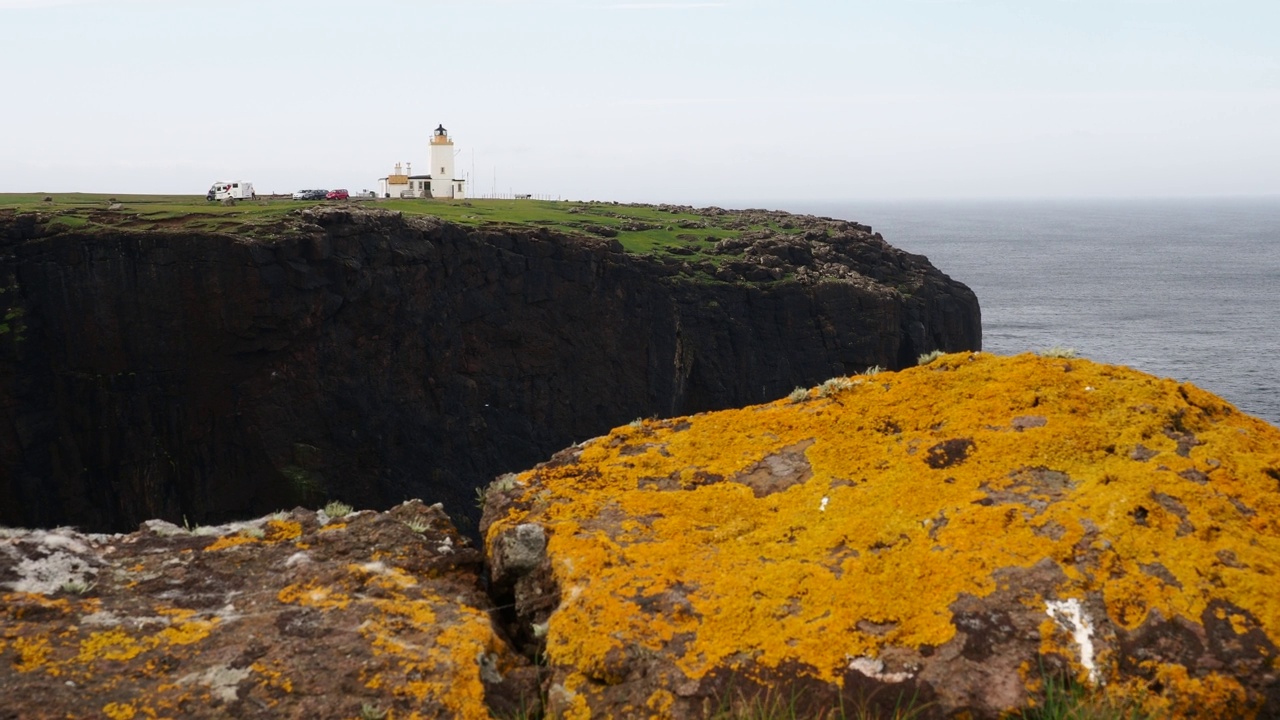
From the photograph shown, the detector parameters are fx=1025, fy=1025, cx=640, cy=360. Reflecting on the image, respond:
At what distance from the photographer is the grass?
42.1m

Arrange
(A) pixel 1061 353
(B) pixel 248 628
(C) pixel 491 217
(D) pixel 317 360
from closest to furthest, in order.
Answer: (B) pixel 248 628 < (A) pixel 1061 353 < (D) pixel 317 360 < (C) pixel 491 217

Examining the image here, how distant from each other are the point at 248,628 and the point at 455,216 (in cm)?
5037

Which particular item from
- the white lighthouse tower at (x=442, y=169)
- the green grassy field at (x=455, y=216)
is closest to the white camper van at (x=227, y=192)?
the green grassy field at (x=455, y=216)

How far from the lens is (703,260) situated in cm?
5741

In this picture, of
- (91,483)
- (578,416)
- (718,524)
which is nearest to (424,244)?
(578,416)

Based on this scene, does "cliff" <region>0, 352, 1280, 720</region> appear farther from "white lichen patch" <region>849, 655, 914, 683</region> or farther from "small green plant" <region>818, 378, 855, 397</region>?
"small green plant" <region>818, 378, 855, 397</region>

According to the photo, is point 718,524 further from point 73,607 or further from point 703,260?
point 703,260

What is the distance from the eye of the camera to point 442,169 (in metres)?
78.2

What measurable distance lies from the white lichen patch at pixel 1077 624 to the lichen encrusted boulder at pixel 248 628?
330 centimetres

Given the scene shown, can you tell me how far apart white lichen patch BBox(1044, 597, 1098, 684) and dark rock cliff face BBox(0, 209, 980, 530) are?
37841mm

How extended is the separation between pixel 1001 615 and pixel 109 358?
135ft

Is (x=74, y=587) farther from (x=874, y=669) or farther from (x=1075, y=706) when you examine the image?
(x=1075, y=706)

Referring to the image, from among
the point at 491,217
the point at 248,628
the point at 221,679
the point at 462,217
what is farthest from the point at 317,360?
the point at 221,679

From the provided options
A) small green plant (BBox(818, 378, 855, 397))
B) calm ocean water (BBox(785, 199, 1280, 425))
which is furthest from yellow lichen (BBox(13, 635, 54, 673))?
calm ocean water (BBox(785, 199, 1280, 425))
